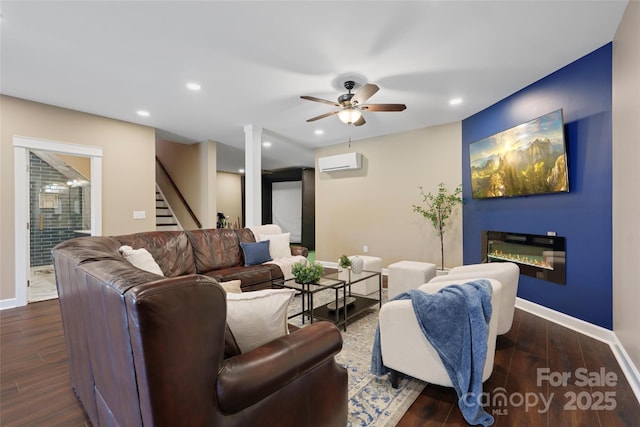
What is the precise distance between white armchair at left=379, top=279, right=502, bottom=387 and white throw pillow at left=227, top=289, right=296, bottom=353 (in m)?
0.83

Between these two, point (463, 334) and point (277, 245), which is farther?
point (277, 245)

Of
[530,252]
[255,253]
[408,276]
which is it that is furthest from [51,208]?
[530,252]

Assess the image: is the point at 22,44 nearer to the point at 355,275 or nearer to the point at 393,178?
the point at 355,275

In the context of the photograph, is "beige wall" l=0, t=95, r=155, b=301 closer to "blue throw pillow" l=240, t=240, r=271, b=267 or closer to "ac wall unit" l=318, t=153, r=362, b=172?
"blue throw pillow" l=240, t=240, r=271, b=267

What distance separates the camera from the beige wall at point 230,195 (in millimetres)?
9380

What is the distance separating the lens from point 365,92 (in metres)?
2.87

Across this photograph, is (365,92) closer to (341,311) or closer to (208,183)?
(341,311)

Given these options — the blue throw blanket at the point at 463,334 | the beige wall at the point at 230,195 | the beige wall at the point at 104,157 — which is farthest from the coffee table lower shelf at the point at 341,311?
the beige wall at the point at 230,195

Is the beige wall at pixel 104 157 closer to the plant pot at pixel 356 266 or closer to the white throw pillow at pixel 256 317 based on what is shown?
the plant pot at pixel 356 266

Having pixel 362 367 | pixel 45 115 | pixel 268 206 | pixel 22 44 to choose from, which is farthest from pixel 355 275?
pixel 268 206

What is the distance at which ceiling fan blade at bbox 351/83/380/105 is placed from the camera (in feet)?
8.95

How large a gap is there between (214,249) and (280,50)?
101 inches

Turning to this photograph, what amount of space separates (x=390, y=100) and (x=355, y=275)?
7.97 ft

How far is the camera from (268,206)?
31.9 feet
